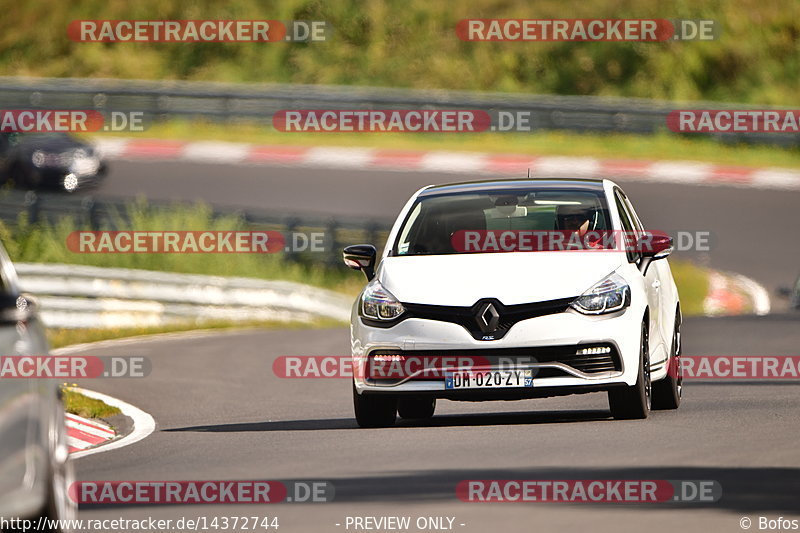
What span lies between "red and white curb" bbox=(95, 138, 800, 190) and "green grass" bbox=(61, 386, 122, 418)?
1955 cm

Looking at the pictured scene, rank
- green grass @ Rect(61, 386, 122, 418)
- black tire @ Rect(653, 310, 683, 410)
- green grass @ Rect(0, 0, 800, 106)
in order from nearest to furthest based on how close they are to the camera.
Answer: black tire @ Rect(653, 310, 683, 410) → green grass @ Rect(61, 386, 122, 418) → green grass @ Rect(0, 0, 800, 106)

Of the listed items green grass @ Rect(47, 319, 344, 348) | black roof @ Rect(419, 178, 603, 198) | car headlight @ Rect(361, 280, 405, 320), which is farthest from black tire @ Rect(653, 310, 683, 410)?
green grass @ Rect(47, 319, 344, 348)

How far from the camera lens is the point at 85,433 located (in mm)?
12070

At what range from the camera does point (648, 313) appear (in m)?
11.0

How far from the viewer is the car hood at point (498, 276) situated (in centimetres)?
1049

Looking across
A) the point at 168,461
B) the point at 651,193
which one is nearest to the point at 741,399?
the point at 168,461

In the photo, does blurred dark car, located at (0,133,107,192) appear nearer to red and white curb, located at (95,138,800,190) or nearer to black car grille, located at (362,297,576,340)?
red and white curb, located at (95,138,800,190)

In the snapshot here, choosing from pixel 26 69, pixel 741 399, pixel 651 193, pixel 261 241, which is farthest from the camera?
pixel 26 69

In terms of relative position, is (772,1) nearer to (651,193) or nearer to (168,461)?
(651,193)

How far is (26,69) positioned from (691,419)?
38.6m

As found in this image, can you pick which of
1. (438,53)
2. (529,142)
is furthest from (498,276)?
(438,53)

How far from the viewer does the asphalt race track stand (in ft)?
25.5

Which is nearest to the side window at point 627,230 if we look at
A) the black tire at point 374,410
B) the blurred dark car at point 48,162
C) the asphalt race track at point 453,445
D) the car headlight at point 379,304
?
the asphalt race track at point 453,445

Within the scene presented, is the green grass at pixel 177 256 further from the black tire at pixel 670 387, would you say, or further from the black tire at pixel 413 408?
the black tire at pixel 670 387
